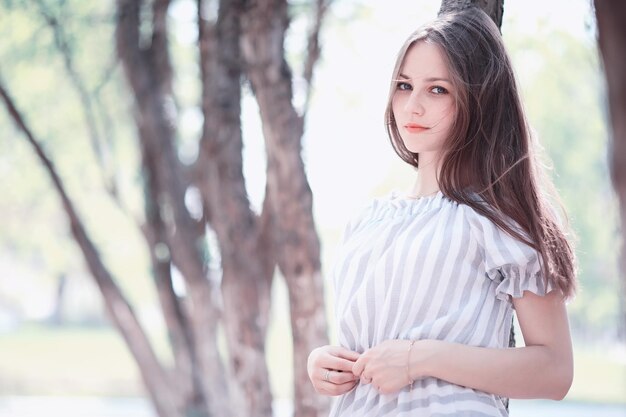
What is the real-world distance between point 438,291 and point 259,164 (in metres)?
5.87

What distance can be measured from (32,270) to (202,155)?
2139 centimetres

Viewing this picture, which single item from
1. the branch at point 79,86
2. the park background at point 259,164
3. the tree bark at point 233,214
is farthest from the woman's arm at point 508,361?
the branch at point 79,86

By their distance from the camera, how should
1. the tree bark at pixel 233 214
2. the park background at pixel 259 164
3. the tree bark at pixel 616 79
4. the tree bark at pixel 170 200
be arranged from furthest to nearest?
the park background at pixel 259 164 < the tree bark at pixel 170 200 < the tree bark at pixel 233 214 < the tree bark at pixel 616 79

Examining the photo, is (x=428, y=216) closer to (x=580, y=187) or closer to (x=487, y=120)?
(x=487, y=120)

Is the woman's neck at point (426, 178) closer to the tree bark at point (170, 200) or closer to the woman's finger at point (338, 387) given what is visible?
the woman's finger at point (338, 387)

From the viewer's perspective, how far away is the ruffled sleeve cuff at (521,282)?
164 cm

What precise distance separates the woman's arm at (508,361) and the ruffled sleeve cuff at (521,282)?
0.05ft

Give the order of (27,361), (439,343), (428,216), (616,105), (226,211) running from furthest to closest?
1. (27,361)
2. (226,211)
3. (428,216)
4. (439,343)
5. (616,105)

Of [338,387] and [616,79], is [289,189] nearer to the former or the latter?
[338,387]

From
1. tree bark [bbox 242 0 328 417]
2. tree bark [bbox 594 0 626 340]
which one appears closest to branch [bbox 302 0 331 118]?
tree bark [bbox 242 0 328 417]

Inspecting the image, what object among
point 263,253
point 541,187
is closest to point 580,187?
point 263,253

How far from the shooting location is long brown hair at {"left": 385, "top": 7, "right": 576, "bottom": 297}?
170cm

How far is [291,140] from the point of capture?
12.2ft

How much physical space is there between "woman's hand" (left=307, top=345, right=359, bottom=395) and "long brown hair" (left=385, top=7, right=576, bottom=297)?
0.35 metres
